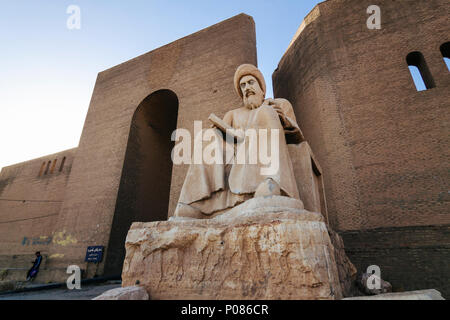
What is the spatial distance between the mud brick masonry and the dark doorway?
0.14ft

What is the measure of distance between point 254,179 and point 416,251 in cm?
586

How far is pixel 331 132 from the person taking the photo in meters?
7.60

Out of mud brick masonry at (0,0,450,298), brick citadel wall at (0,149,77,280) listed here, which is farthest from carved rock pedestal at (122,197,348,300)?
brick citadel wall at (0,149,77,280)

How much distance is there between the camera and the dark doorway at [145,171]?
6.74 metres

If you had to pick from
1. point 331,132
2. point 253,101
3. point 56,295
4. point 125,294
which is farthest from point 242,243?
point 331,132

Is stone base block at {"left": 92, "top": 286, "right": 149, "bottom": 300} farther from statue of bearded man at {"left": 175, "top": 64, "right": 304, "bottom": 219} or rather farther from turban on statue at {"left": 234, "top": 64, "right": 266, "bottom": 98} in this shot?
turban on statue at {"left": 234, "top": 64, "right": 266, "bottom": 98}

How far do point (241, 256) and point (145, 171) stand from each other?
23.8 ft

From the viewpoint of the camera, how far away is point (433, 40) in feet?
24.0

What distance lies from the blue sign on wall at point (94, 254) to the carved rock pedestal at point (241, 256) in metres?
5.32

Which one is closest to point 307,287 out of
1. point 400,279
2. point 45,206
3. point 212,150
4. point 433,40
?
point 212,150

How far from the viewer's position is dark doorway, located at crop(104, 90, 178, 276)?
674 centimetres

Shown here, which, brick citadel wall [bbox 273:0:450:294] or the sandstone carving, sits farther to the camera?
brick citadel wall [bbox 273:0:450:294]

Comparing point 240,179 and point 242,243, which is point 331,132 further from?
point 242,243

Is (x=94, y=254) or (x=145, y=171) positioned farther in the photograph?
(x=145, y=171)
